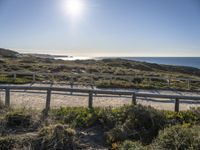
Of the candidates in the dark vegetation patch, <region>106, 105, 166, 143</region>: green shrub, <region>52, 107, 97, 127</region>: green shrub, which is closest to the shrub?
the dark vegetation patch

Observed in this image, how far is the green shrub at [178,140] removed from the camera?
5.17m

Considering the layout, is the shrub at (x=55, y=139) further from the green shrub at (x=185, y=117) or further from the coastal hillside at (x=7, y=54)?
the coastal hillside at (x=7, y=54)

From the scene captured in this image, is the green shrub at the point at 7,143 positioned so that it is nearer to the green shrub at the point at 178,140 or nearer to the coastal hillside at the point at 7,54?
the green shrub at the point at 178,140

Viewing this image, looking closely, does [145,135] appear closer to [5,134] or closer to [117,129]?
[117,129]

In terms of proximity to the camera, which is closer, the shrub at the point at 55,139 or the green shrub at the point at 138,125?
the shrub at the point at 55,139

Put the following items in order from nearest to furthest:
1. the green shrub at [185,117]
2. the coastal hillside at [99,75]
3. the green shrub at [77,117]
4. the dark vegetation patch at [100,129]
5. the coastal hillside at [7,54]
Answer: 1. the dark vegetation patch at [100,129]
2. the green shrub at [77,117]
3. the green shrub at [185,117]
4. the coastal hillside at [99,75]
5. the coastal hillside at [7,54]

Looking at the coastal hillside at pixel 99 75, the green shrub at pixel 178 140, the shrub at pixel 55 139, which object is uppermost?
the green shrub at pixel 178 140

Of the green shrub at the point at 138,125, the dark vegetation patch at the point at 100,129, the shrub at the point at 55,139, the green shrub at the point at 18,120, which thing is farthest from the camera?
the green shrub at the point at 18,120

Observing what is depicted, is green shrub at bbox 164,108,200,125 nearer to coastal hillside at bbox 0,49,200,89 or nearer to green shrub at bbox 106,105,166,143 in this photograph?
green shrub at bbox 106,105,166,143

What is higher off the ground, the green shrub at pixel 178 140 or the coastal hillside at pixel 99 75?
the green shrub at pixel 178 140

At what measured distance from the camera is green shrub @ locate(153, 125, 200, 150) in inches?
203

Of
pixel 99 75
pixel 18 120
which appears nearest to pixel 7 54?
pixel 99 75

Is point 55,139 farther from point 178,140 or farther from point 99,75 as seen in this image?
point 99,75

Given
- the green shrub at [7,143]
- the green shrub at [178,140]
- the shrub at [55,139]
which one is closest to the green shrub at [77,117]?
the shrub at [55,139]
